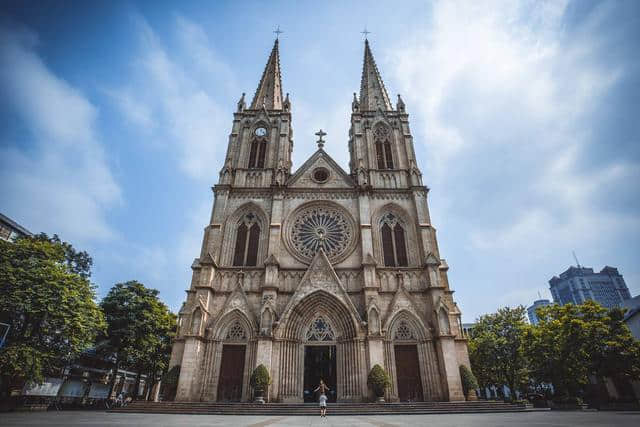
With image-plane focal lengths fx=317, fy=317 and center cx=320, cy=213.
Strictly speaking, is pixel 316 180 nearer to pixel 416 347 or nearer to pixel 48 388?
pixel 416 347

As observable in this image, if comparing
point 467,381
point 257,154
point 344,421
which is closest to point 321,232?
point 257,154

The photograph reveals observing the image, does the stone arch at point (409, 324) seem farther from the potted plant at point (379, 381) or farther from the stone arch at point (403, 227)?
the stone arch at point (403, 227)

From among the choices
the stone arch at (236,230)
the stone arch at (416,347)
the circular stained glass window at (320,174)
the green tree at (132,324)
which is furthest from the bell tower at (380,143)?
the green tree at (132,324)

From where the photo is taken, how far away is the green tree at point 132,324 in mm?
23000

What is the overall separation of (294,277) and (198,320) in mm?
6628

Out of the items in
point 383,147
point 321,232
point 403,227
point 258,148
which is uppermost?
point 383,147

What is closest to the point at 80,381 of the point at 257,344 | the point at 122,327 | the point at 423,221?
the point at 122,327

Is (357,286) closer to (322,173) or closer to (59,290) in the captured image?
(322,173)

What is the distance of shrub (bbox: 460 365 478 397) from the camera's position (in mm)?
18047

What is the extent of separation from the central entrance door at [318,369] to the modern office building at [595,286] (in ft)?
475

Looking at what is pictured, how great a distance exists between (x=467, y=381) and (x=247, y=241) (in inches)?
664

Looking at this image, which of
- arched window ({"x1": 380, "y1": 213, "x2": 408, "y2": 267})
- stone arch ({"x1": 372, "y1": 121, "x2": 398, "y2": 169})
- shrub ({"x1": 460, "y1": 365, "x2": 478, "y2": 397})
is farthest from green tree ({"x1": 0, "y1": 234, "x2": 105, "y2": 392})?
stone arch ({"x1": 372, "y1": 121, "x2": 398, "y2": 169})

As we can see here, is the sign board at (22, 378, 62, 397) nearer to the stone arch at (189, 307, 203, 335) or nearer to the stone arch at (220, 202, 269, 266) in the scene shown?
the stone arch at (189, 307, 203, 335)

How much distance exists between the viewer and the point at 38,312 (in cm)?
1564
